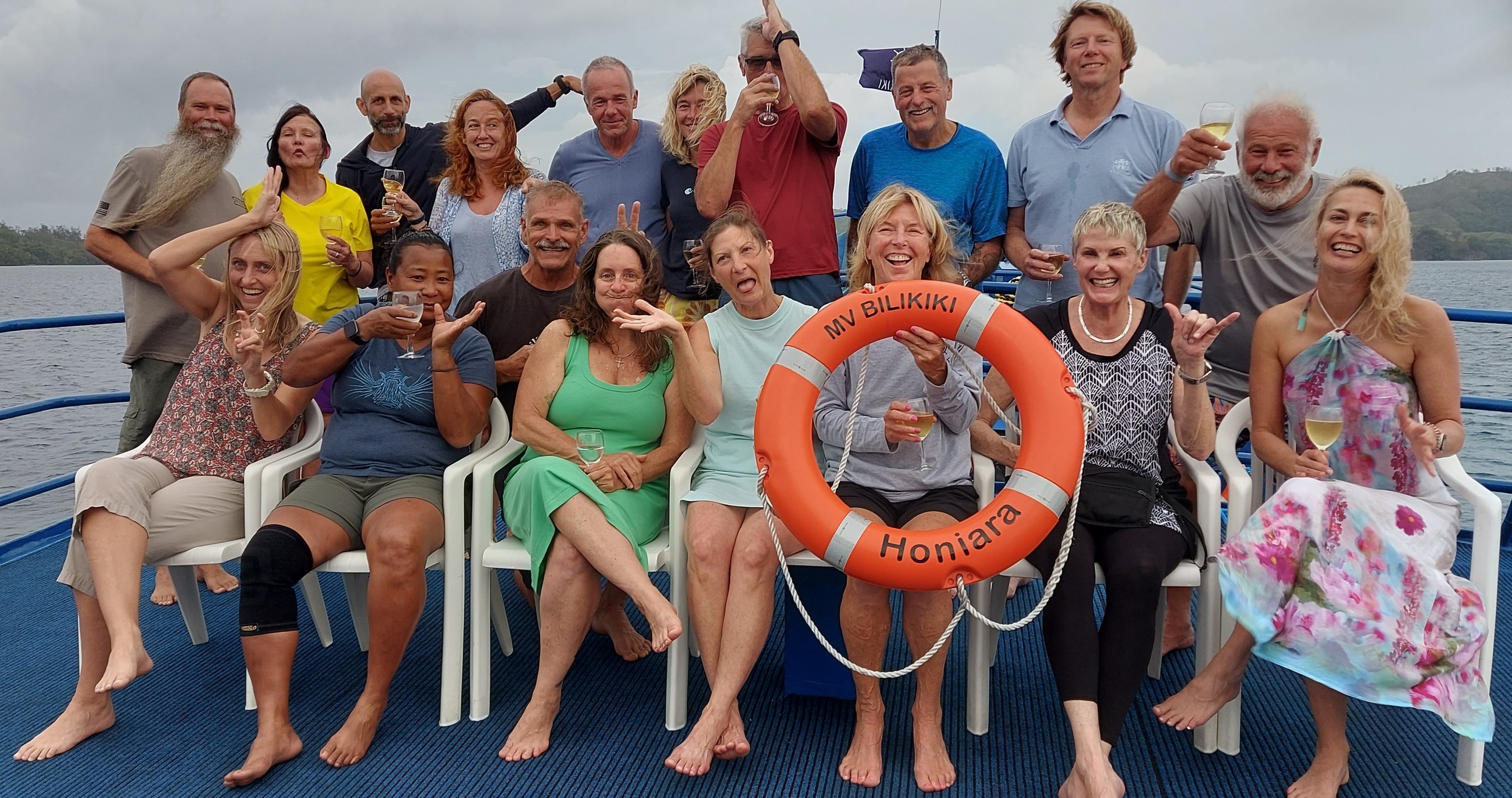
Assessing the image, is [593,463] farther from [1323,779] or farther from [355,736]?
[1323,779]

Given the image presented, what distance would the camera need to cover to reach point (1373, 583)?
186cm

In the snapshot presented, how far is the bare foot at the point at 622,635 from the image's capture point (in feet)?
8.52

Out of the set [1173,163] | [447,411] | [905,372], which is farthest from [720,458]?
[1173,163]

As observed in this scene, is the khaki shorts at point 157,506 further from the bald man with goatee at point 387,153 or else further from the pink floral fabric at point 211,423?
the bald man with goatee at point 387,153

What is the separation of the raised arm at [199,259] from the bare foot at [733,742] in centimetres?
165

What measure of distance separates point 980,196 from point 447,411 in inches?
62.1

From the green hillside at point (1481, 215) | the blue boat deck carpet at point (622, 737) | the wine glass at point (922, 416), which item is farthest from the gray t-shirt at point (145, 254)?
the green hillside at point (1481, 215)

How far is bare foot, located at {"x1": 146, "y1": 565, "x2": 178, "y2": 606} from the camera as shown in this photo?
2.98 meters

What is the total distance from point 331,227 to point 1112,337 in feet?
7.26

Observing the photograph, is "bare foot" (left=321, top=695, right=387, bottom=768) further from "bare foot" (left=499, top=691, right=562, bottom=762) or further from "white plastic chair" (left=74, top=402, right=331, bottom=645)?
"white plastic chair" (left=74, top=402, right=331, bottom=645)

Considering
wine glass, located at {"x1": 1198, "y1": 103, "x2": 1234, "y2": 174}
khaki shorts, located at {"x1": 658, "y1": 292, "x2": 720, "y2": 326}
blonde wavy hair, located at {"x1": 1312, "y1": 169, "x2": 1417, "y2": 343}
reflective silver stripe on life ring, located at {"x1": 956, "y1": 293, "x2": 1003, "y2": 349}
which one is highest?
wine glass, located at {"x1": 1198, "y1": 103, "x2": 1234, "y2": 174}

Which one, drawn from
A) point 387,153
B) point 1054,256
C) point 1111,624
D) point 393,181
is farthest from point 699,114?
point 1111,624

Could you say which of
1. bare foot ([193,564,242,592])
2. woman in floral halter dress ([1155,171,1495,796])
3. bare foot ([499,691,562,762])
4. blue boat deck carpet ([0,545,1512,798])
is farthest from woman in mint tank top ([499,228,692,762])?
bare foot ([193,564,242,592])

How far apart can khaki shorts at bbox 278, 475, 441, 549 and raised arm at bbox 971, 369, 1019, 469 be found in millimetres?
1255
